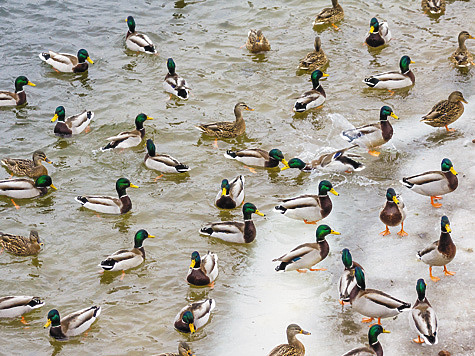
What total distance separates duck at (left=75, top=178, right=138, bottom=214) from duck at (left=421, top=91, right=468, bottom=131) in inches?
215

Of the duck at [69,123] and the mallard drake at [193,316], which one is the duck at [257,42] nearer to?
the duck at [69,123]

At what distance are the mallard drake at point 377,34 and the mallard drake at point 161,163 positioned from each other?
20.2 feet

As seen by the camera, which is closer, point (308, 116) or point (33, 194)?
point (33, 194)

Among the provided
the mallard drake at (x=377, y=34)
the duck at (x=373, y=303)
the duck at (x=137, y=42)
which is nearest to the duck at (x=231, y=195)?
the duck at (x=373, y=303)

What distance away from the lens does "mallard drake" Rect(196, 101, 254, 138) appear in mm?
13344

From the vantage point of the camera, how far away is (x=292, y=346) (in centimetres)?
797

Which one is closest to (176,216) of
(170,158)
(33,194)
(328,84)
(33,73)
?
(170,158)

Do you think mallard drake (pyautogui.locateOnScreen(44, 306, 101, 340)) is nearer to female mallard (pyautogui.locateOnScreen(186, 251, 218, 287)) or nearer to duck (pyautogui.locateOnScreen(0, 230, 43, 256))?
female mallard (pyautogui.locateOnScreen(186, 251, 218, 287))

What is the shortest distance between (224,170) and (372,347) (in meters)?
5.51

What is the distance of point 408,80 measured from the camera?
14414 millimetres

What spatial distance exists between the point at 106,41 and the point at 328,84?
5.87 meters

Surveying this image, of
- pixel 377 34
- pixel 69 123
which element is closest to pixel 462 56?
pixel 377 34

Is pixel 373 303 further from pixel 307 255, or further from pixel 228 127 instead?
pixel 228 127

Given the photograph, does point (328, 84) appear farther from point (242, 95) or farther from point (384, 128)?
point (384, 128)
